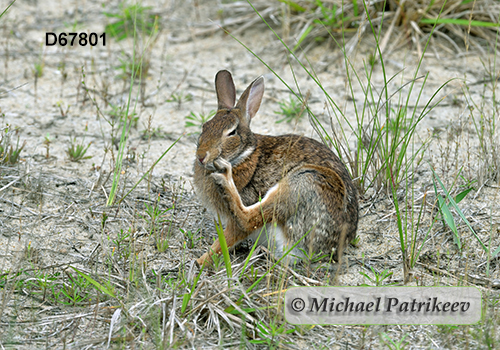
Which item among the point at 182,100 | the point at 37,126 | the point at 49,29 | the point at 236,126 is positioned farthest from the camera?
the point at 49,29

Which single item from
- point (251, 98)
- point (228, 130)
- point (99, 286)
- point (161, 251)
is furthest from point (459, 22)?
point (99, 286)

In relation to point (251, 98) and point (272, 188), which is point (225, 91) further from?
point (272, 188)

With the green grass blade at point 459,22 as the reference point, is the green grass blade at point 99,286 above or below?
below

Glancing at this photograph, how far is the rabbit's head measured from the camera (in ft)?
13.5

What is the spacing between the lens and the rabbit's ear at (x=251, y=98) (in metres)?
4.44

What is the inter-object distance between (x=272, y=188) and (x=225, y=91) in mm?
971

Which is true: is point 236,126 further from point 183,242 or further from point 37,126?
point 37,126

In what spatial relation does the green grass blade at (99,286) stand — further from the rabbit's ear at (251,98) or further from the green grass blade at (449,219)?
the green grass blade at (449,219)

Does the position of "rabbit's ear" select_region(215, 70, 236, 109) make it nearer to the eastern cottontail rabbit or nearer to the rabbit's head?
the rabbit's head

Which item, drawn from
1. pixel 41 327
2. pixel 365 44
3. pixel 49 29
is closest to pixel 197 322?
pixel 41 327

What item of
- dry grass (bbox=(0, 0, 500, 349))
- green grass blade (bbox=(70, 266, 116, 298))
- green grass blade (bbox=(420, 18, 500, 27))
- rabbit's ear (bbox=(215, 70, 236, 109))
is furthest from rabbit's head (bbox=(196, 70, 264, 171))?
green grass blade (bbox=(420, 18, 500, 27))

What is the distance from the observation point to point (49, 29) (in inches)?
330

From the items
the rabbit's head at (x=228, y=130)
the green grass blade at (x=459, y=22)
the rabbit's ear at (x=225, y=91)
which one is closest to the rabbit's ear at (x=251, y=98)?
the rabbit's head at (x=228, y=130)

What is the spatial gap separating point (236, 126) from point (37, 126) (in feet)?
9.49
